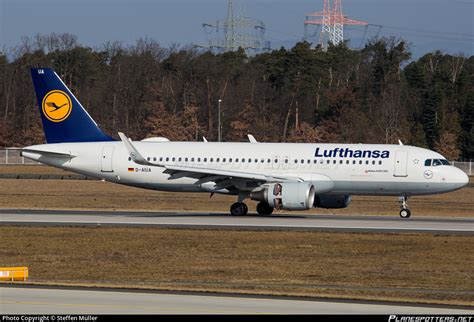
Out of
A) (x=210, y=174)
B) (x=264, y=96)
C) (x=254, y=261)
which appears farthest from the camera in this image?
(x=264, y=96)

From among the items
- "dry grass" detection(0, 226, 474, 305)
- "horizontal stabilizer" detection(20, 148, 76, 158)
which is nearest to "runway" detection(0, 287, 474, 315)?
"dry grass" detection(0, 226, 474, 305)

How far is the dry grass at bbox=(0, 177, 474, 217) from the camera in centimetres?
4975

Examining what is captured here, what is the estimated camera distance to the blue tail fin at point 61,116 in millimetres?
46938

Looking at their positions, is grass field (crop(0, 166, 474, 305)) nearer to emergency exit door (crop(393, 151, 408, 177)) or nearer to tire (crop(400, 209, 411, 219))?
emergency exit door (crop(393, 151, 408, 177))

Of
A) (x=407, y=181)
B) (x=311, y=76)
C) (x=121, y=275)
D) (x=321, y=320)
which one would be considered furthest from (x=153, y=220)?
(x=311, y=76)

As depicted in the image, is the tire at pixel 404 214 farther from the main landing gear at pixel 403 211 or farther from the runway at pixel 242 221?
the runway at pixel 242 221

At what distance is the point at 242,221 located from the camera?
134 ft

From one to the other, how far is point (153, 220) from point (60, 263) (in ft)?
41.3

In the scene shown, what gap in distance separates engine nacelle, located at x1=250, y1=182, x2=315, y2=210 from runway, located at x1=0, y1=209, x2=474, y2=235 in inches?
27.9

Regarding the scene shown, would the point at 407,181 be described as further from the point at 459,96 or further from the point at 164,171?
the point at 459,96

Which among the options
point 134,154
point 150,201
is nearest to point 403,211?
point 134,154

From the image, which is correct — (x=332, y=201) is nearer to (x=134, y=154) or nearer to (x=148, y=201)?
(x=134, y=154)

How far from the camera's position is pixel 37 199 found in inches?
2127

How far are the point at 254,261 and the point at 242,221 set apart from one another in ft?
39.3
